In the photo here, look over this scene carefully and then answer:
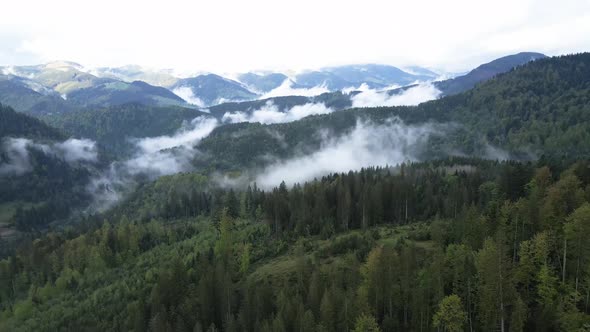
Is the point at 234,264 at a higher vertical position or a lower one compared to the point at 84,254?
higher

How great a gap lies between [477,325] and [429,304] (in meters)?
9.05

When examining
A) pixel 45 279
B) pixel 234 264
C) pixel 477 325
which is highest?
pixel 477 325

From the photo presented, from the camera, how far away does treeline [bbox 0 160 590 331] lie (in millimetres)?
75688

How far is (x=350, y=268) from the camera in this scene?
361ft

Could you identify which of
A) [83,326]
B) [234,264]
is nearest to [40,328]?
[83,326]

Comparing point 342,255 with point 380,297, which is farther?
point 342,255

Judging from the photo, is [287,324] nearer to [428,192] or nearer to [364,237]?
[364,237]

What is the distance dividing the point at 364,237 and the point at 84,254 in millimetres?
121830

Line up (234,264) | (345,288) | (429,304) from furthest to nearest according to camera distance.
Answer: (234,264) → (345,288) → (429,304)

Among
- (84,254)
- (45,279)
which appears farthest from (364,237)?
(45,279)

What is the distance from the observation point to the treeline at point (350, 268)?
75.7 meters

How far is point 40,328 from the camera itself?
135 m

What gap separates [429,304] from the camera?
83.4 meters

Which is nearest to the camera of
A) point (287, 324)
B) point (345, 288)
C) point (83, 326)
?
point (287, 324)
